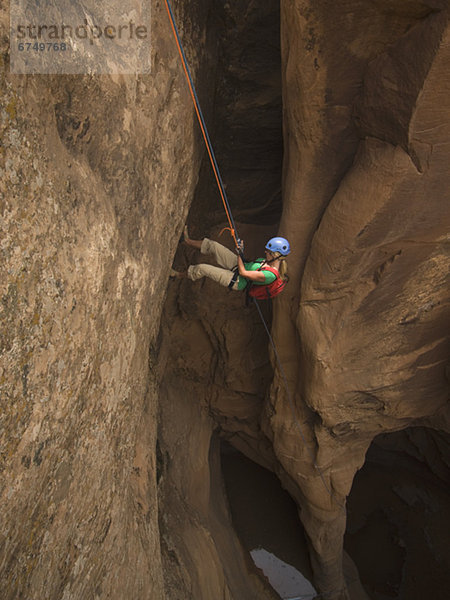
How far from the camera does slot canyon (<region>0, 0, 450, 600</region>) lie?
6.68 ft

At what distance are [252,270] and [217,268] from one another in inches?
16.1

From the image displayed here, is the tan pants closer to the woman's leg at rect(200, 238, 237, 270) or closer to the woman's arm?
the woman's leg at rect(200, 238, 237, 270)

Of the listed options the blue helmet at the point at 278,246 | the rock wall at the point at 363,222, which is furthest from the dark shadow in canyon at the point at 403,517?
the blue helmet at the point at 278,246

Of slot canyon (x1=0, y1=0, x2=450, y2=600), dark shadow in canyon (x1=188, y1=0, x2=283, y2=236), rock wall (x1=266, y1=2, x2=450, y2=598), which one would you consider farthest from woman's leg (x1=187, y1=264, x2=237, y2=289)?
dark shadow in canyon (x1=188, y1=0, x2=283, y2=236)

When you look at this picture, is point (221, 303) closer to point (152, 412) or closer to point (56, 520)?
point (152, 412)

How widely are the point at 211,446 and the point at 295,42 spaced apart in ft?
18.0

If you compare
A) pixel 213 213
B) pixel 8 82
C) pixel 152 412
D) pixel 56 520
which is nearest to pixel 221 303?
pixel 213 213

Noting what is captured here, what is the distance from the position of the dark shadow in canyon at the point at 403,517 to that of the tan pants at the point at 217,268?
16.5 feet

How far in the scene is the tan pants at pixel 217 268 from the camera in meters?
4.28

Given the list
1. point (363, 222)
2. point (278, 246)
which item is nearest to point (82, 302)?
point (278, 246)

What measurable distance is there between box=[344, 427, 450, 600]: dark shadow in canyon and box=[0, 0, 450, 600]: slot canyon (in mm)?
51

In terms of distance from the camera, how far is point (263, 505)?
7.57 meters

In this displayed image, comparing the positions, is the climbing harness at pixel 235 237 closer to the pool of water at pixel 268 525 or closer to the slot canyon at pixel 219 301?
the slot canyon at pixel 219 301

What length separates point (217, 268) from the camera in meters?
4.34
